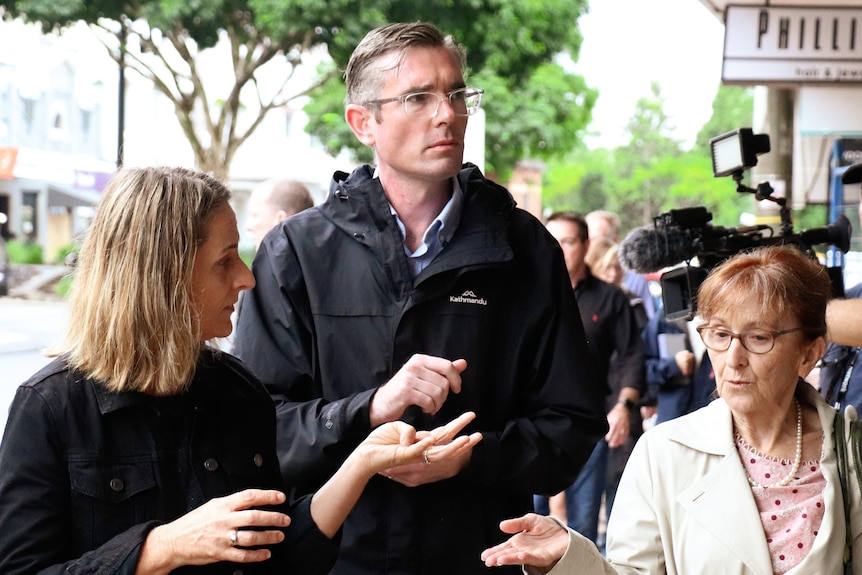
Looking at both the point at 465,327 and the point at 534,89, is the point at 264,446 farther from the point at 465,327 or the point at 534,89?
the point at 534,89

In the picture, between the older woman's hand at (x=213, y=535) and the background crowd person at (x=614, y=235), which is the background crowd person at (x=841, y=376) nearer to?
the older woman's hand at (x=213, y=535)

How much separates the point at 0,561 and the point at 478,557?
3.75ft

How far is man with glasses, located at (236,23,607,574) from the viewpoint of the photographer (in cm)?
→ 254

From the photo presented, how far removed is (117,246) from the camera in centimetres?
196

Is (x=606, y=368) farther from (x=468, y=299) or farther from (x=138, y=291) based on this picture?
(x=138, y=291)

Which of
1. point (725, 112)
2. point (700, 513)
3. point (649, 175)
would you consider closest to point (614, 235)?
point (700, 513)

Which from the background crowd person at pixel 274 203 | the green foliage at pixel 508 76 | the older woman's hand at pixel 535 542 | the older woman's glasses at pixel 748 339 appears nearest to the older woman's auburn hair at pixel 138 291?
the older woman's hand at pixel 535 542

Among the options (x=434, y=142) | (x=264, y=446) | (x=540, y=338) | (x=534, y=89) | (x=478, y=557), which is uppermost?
(x=534, y=89)

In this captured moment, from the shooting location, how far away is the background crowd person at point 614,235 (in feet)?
26.0

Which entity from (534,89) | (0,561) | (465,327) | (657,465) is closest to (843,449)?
(657,465)

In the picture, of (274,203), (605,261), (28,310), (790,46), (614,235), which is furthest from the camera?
(28,310)

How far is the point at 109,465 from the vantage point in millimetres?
1908

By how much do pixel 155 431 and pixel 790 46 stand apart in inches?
244

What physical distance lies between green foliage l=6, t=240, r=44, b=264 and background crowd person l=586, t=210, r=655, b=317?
6.55 metres
